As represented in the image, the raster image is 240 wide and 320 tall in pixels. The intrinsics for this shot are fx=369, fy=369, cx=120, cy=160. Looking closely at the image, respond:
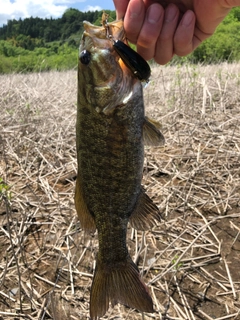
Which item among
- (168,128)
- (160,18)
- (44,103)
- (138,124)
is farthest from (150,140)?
(44,103)

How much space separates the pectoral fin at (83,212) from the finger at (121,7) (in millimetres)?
876

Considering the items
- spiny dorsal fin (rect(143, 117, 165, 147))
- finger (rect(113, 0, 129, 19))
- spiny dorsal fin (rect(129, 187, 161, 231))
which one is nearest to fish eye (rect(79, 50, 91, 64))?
spiny dorsal fin (rect(143, 117, 165, 147))

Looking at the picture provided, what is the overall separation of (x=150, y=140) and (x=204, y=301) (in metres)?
1.48

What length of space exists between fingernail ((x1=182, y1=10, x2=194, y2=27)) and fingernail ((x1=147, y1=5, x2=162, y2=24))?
130mm

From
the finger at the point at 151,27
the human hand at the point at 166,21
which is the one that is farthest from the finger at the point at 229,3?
the finger at the point at 151,27

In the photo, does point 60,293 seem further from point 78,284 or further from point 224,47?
point 224,47

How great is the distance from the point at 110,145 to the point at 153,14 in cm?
71

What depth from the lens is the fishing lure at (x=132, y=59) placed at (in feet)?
4.42

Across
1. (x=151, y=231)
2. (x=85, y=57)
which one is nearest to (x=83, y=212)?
(x=85, y=57)

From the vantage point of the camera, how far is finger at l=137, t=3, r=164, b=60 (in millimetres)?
1772

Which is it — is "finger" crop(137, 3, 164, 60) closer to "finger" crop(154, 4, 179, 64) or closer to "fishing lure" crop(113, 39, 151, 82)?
"finger" crop(154, 4, 179, 64)

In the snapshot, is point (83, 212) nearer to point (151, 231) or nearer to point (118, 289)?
point (118, 289)

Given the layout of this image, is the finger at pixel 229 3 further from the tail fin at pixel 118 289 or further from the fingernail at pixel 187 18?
the tail fin at pixel 118 289

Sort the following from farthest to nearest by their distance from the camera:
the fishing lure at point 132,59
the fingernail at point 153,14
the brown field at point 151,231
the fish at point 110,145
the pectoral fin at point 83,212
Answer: the brown field at point 151,231
the fingernail at point 153,14
the pectoral fin at point 83,212
the fish at point 110,145
the fishing lure at point 132,59
